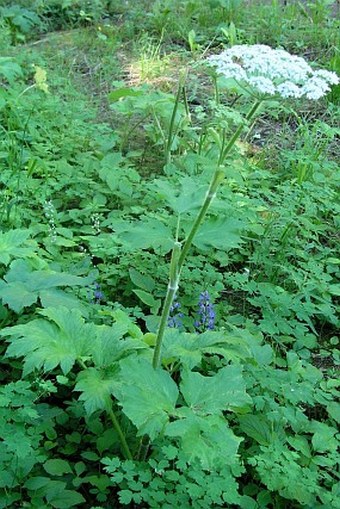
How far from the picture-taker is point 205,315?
2564 millimetres

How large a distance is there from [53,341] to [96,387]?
191 mm

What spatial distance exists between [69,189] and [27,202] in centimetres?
26

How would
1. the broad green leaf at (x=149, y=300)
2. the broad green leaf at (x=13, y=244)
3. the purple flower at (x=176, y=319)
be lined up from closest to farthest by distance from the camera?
the broad green leaf at (x=13, y=244) < the purple flower at (x=176, y=319) < the broad green leaf at (x=149, y=300)

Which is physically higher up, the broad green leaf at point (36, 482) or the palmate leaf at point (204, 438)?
the palmate leaf at point (204, 438)

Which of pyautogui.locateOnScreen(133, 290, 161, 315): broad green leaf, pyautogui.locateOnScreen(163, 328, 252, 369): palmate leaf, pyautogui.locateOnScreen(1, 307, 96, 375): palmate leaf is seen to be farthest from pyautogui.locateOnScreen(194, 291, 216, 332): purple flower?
pyautogui.locateOnScreen(1, 307, 96, 375): palmate leaf

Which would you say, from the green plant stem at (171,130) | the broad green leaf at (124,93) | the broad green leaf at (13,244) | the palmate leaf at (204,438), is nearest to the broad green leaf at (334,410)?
the palmate leaf at (204,438)

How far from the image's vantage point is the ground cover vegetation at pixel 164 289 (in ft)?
5.92

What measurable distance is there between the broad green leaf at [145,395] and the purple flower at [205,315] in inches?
29.3

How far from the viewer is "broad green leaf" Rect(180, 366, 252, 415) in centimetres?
175

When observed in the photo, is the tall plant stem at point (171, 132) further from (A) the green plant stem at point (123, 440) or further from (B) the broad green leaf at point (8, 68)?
(A) the green plant stem at point (123, 440)

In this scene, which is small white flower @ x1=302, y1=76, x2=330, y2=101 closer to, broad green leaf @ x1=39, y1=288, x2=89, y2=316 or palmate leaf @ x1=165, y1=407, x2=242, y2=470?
palmate leaf @ x1=165, y1=407, x2=242, y2=470

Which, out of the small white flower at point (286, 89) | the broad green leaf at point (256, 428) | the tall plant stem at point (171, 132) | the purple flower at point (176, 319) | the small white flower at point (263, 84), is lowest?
the broad green leaf at point (256, 428)

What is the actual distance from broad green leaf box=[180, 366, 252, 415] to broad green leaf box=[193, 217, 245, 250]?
38 centimetres

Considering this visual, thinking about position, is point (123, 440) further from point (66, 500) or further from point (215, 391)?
point (215, 391)
